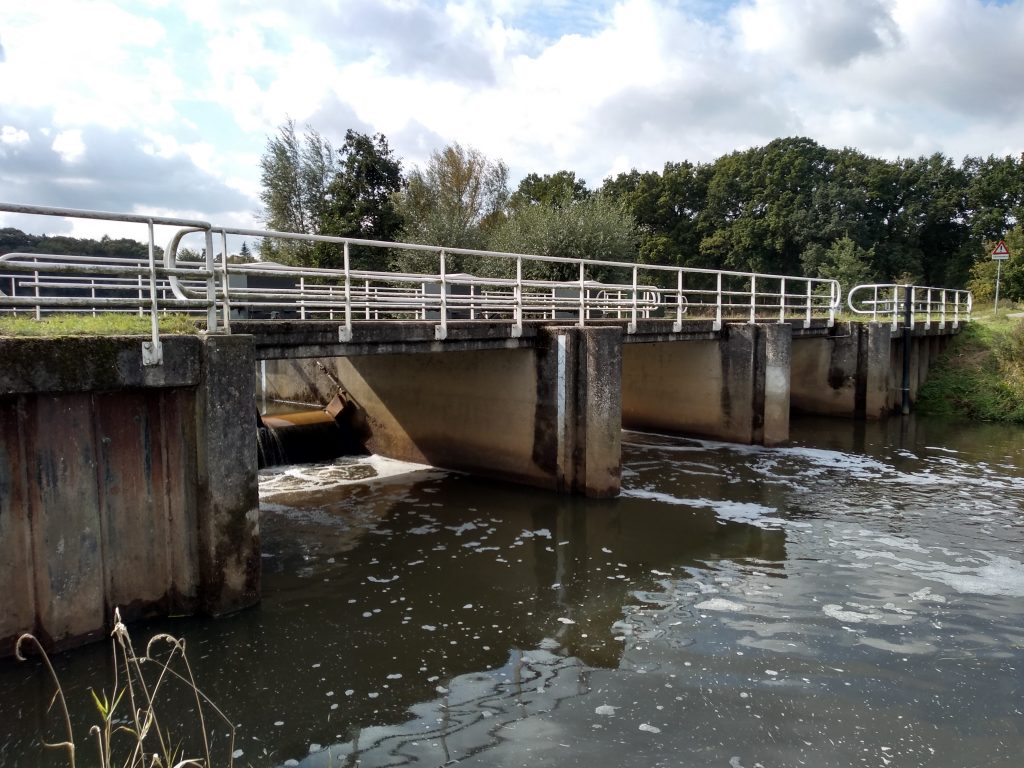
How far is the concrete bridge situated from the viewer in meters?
6.37

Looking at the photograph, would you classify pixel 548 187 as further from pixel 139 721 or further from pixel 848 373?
pixel 139 721

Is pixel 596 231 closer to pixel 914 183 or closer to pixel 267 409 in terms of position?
pixel 267 409

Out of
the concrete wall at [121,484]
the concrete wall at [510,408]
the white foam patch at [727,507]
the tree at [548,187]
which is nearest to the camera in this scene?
the concrete wall at [121,484]

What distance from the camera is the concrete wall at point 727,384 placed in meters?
16.6

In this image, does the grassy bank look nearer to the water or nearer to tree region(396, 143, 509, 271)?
the water

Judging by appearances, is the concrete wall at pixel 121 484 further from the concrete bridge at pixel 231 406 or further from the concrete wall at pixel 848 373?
the concrete wall at pixel 848 373

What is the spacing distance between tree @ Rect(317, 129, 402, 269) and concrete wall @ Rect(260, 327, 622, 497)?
20479 mm

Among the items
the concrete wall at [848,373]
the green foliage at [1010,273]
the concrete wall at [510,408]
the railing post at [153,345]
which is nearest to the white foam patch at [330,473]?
the concrete wall at [510,408]

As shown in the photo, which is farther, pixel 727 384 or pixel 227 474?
pixel 727 384

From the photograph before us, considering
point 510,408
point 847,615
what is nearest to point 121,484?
point 510,408

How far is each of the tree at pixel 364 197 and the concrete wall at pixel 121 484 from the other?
28.6 m

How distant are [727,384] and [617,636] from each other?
1086 centimetres

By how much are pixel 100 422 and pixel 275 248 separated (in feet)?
110

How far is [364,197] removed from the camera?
118 ft
